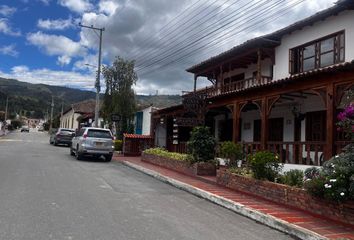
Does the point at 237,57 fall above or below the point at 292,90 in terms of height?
above

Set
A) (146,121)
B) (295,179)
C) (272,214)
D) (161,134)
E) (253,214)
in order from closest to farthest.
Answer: (272,214)
(253,214)
(295,179)
(161,134)
(146,121)

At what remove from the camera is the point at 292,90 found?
14.6 meters

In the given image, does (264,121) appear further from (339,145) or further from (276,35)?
(276,35)

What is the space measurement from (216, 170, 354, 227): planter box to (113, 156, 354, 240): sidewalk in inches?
5.8

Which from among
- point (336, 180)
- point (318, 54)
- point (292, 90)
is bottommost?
point (336, 180)

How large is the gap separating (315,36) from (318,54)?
774 mm

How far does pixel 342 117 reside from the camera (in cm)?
869

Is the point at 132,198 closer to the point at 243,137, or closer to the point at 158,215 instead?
the point at 158,215

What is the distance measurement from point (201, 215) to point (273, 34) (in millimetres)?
13111

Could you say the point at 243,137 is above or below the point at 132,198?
above

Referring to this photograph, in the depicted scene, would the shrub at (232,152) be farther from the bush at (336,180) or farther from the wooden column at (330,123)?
the bush at (336,180)

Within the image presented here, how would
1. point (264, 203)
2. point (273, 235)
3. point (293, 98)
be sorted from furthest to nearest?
point (293, 98), point (264, 203), point (273, 235)

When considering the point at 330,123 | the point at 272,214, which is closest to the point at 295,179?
the point at 272,214

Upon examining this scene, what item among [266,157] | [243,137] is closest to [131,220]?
[266,157]
